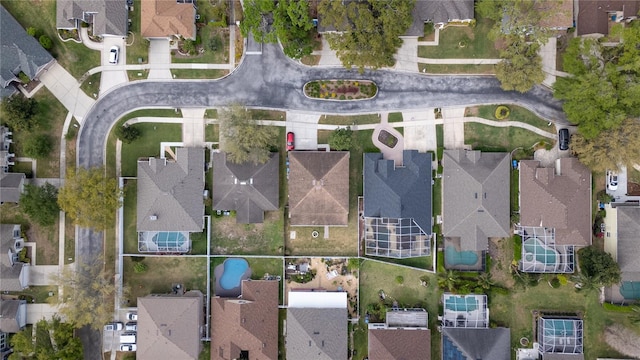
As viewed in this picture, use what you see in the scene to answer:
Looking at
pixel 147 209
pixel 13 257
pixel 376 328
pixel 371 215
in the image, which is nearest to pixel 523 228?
pixel 371 215

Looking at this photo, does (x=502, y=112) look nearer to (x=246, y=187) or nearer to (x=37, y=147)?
(x=246, y=187)

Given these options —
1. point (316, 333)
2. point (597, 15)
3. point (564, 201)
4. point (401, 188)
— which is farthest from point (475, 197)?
point (597, 15)

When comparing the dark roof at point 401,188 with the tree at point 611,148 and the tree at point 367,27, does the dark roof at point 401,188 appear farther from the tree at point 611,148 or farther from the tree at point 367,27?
the tree at point 611,148

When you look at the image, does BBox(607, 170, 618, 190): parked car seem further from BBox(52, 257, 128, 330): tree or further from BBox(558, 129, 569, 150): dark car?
BBox(52, 257, 128, 330): tree

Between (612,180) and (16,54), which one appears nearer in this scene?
(612,180)

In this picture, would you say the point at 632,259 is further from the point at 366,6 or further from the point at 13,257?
the point at 13,257

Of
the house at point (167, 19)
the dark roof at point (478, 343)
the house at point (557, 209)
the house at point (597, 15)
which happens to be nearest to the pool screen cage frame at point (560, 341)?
the dark roof at point (478, 343)

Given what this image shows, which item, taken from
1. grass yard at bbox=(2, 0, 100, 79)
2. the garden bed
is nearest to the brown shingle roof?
the garden bed
